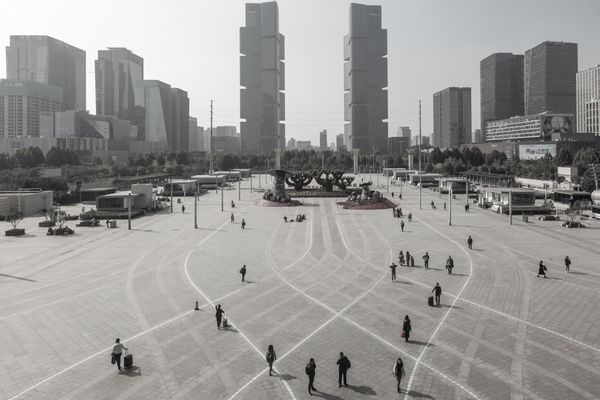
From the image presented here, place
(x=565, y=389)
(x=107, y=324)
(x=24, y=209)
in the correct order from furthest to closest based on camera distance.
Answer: (x=24, y=209)
(x=107, y=324)
(x=565, y=389)

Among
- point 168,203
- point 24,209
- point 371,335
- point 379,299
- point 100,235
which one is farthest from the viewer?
point 168,203

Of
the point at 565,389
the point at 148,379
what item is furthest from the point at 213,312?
the point at 565,389

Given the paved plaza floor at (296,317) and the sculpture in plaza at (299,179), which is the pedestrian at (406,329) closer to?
the paved plaza floor at (296,317)

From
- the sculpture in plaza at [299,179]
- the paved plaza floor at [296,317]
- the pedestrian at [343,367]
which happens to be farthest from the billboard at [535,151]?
the pedestrian at [343,367]

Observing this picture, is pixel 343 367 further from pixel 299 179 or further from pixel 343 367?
pixel 299 179

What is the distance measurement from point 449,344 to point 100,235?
41.8 metres

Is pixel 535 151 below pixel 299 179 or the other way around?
the other way around

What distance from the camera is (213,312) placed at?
26859 mm

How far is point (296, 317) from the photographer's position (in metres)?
25.8

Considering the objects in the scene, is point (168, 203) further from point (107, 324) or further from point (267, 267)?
point (107, 324)

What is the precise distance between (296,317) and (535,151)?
18449 centimetres

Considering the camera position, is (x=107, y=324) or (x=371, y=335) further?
(x=107, y=324)

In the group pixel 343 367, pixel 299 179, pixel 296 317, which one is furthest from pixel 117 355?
pixel 299 179


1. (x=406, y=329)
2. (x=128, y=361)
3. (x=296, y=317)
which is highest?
(x=406, y=329)
